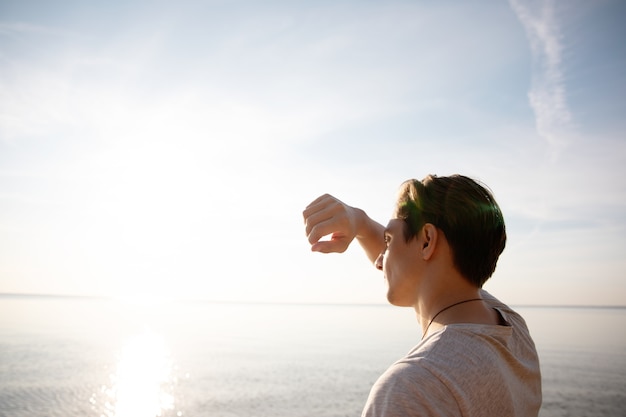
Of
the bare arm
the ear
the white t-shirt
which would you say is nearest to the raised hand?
the bare arm

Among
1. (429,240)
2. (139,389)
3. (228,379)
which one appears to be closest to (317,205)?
(429,240)

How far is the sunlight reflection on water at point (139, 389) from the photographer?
20609 millimetres

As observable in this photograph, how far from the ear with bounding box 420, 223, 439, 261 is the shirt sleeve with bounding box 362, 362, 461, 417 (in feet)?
2.04

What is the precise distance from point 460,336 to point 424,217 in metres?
0.55

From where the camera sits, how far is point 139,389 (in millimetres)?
24797

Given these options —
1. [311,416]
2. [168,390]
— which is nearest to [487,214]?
[311,416]

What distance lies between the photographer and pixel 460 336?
161 centimetres

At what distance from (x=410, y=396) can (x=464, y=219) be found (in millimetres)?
829

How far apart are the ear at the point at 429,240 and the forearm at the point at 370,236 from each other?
2.50ft

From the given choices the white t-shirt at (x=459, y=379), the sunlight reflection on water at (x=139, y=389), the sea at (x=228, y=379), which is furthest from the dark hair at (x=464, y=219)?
the sunlight reflection on water at (x=139, y=389)

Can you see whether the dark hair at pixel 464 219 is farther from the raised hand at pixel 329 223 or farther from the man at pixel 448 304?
the raised hand at pixel 329 223

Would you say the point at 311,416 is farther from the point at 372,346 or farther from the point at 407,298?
the point at 372,346

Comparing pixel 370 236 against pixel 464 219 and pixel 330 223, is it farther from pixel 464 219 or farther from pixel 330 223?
pixel 464 219

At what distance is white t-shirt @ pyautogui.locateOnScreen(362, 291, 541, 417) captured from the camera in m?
1.39
